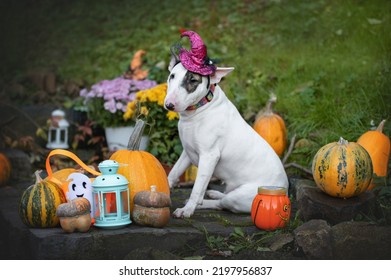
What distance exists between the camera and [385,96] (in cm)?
579

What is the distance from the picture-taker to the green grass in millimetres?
5922

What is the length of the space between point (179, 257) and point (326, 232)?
0.87m

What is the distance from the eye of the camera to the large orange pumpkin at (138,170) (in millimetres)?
3795

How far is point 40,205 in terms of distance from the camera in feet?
11.6

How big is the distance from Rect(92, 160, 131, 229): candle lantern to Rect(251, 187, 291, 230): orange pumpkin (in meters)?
0.81

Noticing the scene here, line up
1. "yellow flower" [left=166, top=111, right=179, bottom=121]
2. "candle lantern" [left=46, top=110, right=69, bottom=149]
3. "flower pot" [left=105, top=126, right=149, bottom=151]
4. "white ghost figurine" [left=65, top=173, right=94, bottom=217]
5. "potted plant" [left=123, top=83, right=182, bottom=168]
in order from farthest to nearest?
"candle lantern" [left=46, top=110, right=69, bottom=149]
"flower pot" [left=105, top=126, right=149, bottom=151]
"potted plant" [left=123, top=83, right=182, bottom=168]
"yellow flower" [left=166, top=111, right=179, bottom=121]
"white ghost figurine" [left=65, top=173, right=94, bottom=217]

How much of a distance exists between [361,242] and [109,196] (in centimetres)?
151

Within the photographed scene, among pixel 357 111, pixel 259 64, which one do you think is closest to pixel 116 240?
pixel 357 111

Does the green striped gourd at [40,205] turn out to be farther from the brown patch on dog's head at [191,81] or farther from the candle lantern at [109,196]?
the brown patch on dog's head at [191,81]

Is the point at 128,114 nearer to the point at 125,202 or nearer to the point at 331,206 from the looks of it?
the point at 125,202

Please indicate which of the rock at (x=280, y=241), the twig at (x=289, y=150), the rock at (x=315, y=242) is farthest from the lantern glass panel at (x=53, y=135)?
the rock at (x=315, y=242)

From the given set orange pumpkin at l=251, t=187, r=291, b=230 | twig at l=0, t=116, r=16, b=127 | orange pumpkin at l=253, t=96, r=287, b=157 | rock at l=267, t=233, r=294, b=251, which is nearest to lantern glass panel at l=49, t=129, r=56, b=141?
twig at l=0, t=116, r=16, b=127

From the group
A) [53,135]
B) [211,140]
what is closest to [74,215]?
[211,140]

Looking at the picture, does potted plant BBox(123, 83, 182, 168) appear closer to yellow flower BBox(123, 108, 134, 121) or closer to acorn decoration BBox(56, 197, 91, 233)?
yellow flower BBox(123, 108, 134, 121)
